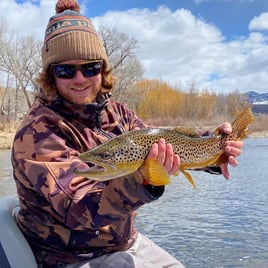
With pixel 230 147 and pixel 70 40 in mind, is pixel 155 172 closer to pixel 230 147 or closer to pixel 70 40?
pixel 230 147

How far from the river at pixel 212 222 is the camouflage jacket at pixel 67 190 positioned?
2587 mm

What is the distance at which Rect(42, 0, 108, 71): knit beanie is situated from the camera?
2.34 m

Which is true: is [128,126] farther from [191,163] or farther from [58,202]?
[58,202]

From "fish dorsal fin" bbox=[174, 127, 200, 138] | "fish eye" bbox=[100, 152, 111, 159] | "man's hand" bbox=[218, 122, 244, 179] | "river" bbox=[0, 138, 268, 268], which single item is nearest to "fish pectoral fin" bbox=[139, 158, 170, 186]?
"fish eye" bbox=[100, 152, 111, 159]

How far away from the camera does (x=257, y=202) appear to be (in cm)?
788

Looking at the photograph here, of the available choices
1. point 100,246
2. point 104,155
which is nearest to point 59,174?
point 104,155

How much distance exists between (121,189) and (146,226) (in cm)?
459

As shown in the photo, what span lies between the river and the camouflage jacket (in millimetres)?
2587

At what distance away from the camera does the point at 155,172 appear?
174cm

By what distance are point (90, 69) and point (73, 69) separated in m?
0.10

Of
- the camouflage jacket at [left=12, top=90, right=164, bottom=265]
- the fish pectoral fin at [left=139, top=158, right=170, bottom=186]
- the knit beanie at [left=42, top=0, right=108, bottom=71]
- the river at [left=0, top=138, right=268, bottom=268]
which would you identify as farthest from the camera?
the river at [left=0, top=138, right=268, bottom=268]

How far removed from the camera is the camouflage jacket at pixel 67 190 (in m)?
1.87

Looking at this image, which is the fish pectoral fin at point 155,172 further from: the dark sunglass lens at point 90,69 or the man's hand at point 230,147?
the dark sunglass lens at point 90,69

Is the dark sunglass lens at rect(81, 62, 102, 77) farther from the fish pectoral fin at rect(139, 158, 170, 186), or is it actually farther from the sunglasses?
the fish pectoral fin at rect(139, 158, 170, 186)
